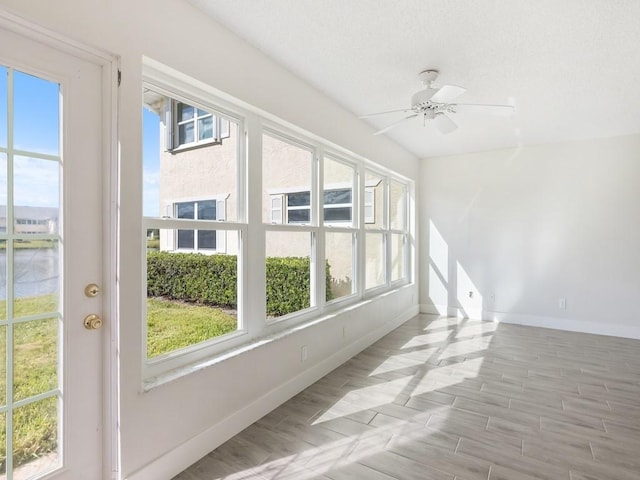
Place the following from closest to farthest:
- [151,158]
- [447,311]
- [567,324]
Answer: [151,158], [567,324], [447,311]

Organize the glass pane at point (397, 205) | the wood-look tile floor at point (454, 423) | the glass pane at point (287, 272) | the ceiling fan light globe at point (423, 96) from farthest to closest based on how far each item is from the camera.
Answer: the glass pane at point (397, 205), the glass pane at point (287, 272), the ceiling fan light globe at point (423, 96), the wood-look tile floor at point (454, 423)

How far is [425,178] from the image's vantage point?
598cm

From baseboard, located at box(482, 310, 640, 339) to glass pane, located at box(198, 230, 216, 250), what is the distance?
463 centimetres

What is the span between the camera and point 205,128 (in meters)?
2.41

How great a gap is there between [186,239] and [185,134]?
68cm

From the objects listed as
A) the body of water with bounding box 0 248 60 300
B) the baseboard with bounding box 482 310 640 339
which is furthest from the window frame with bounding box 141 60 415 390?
the baseboard with bounding box 482 310 640 339

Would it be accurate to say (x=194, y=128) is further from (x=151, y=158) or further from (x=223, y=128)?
(x=151, y=158)

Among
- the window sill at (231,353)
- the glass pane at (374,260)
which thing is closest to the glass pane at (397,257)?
the glass pane at (374,260)

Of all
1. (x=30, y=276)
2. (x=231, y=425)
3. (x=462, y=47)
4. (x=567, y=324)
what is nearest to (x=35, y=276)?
(x=30, y=276)

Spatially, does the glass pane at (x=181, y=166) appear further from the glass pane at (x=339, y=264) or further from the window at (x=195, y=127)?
the glass pane at (x=339, y=264)

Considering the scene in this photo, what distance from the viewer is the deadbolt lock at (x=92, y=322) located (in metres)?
1.64

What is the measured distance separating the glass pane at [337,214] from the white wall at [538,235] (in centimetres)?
238

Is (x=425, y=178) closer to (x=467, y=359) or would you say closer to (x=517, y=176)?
(x=517, y=176)

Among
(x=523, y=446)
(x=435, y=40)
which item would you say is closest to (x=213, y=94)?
(x=435, y=40)
